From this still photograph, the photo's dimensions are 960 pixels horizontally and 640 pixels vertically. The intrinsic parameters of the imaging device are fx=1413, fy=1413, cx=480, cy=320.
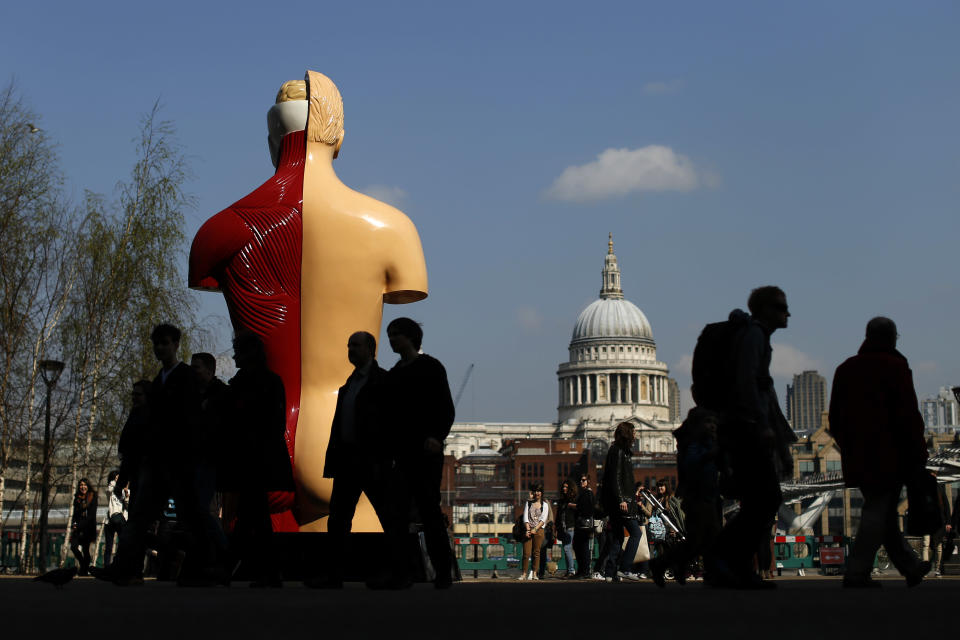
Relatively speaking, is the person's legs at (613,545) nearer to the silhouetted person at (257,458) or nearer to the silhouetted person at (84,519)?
the silhouetted person at (84,519)

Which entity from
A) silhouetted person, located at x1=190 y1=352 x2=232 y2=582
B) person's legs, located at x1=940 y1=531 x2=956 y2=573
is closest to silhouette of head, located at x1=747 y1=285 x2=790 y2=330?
silhouetted person, located at x1=190 y1=352 x2=232 y2=582

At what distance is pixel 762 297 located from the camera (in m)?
9.32

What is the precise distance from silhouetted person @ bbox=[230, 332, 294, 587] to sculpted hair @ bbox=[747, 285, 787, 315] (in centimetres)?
329

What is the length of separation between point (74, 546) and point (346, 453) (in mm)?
9312

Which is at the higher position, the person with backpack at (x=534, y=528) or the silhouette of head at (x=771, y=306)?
the silhouette of head at (x=771, y=306)

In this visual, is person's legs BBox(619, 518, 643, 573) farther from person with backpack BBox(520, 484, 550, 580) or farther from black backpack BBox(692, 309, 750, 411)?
black backpack BBox(692, 309, 750, 411)

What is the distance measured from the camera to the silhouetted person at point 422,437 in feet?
30.0

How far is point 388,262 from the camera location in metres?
12.9

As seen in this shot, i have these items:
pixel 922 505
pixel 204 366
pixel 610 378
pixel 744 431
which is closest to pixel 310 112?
pixel 204 366

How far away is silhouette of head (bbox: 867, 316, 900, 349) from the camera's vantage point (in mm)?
9812

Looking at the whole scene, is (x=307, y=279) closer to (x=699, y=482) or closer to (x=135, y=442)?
(x=135, y=442)

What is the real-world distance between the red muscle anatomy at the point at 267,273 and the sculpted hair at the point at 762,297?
15.5 ft

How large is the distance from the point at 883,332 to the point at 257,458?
440 cm

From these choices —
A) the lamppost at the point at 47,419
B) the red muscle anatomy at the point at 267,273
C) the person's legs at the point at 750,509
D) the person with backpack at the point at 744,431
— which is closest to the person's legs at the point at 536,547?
the red muscle anatomy at the point at 267,273
